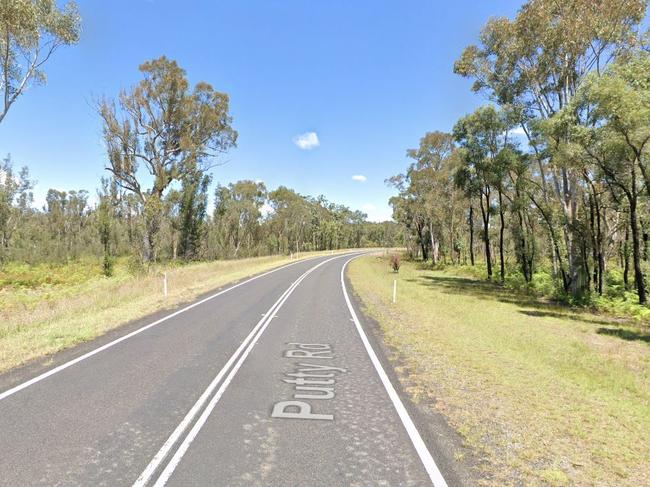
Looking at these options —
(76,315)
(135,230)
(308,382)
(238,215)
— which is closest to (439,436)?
(308,382)

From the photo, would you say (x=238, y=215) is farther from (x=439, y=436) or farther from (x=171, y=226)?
(x=439, y=436)

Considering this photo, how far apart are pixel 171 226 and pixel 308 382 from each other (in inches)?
2044

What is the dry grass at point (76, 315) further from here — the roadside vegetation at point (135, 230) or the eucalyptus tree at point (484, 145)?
the eucalyptus tree at point (484, 145)

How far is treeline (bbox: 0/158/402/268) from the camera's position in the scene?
43.9 m

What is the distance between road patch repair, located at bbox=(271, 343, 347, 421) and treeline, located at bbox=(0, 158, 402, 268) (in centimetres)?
2393

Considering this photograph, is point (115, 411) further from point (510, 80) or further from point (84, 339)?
point (510, 80)

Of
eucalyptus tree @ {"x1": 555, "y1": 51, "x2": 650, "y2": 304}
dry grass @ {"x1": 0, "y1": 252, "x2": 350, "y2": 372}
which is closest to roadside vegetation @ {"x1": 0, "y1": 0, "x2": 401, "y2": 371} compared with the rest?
dry grass @ {"x1": 0, "y1": 252, "x2": 350, "y2": 372}

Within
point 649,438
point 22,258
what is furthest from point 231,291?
point 22,258

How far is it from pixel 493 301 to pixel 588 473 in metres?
17.0

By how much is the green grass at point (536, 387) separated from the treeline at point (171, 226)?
2517cm

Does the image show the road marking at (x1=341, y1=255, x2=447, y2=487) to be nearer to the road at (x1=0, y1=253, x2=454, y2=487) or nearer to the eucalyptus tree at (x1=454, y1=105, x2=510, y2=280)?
the road at (x1=0, y1=253, x2=454, y2=487)

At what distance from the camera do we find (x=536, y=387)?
694 centimetres

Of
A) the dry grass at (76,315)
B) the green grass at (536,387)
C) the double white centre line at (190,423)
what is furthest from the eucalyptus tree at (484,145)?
the double white centre line at (190,423)

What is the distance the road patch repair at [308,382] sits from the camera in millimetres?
5523
